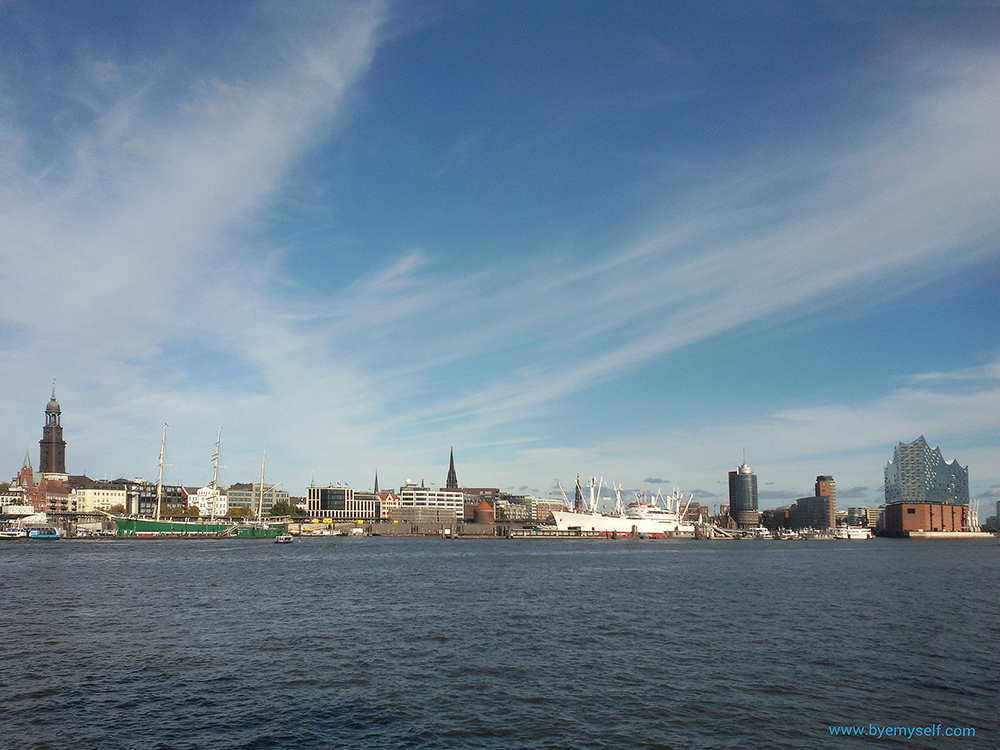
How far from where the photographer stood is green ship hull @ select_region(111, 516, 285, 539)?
146 metres

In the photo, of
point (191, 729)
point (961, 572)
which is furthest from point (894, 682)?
point (961, 572)

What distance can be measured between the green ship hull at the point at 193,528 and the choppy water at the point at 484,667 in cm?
10723

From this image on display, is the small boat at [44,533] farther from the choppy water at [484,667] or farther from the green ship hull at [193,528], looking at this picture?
the choppy water at [484,667]

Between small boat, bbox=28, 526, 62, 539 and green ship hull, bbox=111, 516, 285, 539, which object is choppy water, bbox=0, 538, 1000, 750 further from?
green ship hull, bbox=111, 516, 285, 539

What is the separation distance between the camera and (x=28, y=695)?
2102 centimetres

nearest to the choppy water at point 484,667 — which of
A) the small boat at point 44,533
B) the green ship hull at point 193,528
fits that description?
the small boat at point 44,533

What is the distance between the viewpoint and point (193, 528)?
160 m

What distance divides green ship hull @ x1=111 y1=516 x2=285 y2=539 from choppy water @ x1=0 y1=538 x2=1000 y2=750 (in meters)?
107

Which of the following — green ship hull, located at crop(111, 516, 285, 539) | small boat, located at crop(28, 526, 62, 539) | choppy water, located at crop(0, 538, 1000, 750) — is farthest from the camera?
green ship hull, located at crop(111, 516, 285, 539)

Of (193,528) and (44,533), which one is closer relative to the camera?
(44,533)

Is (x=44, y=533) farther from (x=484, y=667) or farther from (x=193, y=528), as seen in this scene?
(x=484, y=667)

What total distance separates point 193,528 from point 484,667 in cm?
15393

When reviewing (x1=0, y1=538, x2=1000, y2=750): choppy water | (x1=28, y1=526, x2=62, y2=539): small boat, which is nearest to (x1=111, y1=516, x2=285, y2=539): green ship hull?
(x1=28, y1=526, x2=62, y2=539): small boat

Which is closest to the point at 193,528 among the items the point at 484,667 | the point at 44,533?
the point at 44,533
